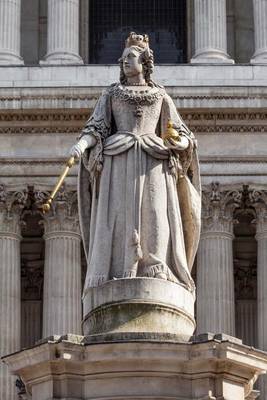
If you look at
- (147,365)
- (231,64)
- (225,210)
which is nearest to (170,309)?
(147,365)

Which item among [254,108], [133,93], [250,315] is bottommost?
[133,93]

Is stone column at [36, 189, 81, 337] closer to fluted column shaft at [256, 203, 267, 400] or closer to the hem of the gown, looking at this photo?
fluted column shaft at [256, 203, 267, 400]

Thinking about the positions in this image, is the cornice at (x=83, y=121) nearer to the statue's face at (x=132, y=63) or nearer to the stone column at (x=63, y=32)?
the stone column at (x=63, y=32)

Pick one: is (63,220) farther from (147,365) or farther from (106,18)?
(147,365)

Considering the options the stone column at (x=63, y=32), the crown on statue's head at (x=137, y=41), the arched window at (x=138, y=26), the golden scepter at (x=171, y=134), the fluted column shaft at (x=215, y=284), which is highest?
the arched window at (x=138, y=26)

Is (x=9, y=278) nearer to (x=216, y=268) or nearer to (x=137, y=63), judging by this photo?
(x=216, y=268)

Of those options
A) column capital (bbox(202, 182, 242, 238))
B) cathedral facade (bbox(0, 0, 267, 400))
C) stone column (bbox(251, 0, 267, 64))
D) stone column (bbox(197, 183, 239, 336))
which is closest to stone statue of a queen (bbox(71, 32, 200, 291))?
cathedral facade (bbox(0, 0, 267, 400))

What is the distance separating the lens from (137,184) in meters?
24.8

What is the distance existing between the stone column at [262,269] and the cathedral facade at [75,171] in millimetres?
40

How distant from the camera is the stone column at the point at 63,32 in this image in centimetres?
6058

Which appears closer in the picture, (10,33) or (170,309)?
(170,309)

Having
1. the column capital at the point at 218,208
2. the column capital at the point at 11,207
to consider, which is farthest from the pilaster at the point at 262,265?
the column capital at the point at 11,207

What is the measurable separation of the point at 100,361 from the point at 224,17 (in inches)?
1541

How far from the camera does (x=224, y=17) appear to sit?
61562mm
